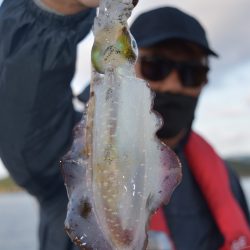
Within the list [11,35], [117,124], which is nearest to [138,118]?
[117,124]

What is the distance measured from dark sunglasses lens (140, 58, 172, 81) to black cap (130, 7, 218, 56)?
108mm

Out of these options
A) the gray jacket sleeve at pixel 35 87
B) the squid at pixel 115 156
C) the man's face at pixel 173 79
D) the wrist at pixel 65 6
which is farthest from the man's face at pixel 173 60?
the squid at pixel 115 156

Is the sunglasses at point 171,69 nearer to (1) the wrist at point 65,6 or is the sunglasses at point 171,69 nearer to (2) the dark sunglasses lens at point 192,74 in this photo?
(2) the dark sunglasses lens at point 192,74

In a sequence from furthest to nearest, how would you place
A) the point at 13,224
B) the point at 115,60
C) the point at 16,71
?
the point at 13,224
the point at 16,71
the point at 115,60

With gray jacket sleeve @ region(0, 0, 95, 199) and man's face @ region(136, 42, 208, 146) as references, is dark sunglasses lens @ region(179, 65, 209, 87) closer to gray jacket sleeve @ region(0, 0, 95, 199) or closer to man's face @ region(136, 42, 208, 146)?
man's face @ region(136, 42, 208, 146)

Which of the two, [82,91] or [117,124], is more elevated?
[117,124]

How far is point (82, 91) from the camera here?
12.0 feet

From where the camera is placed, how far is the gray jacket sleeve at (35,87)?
Result: 8.09 feet

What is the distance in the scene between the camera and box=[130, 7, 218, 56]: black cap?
374 cm

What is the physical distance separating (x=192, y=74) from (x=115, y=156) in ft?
7.20

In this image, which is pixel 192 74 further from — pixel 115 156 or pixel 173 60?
pixel 115 156

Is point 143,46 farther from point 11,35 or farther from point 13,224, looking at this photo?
point 13,224

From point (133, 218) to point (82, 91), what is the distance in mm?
1968

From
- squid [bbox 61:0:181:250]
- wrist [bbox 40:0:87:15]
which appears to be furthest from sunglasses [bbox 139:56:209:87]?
squid [bbox 61:0:181:250]
